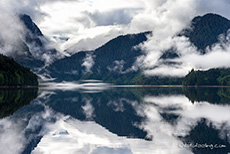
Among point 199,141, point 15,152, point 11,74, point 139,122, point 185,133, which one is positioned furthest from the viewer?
point 11,74

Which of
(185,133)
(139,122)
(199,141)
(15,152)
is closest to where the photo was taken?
(15,152)

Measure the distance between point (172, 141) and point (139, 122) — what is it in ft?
47.6

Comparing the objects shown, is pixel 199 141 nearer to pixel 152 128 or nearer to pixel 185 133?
pixel 185 133

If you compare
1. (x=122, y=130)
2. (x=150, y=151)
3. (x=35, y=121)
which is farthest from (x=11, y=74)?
(x=150, y=151)

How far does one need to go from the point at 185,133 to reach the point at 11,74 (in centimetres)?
16400

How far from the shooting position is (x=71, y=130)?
121ft

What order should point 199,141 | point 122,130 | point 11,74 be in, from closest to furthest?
→ point 199,141 → point 122,130 → point 11,74

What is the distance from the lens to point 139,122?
43031mm

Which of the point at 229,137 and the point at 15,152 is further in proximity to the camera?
the point at 229,137

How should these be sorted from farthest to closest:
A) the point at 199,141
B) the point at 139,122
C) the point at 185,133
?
the point at 139,122, the point at 185,133, the point at 199,141

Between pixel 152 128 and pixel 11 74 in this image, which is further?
pixel 11 74

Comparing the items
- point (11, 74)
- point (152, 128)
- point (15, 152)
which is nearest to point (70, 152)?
point (15, 152)

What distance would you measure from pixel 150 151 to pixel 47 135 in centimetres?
1252

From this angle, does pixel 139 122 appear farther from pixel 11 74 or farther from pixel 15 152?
pixel 11 74
